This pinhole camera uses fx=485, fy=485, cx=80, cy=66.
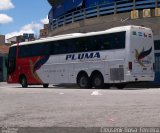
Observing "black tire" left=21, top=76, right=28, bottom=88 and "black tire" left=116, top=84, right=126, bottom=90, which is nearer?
"black tire" left=116, top=84, right=126, bottom=90

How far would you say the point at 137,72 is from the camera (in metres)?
25.6

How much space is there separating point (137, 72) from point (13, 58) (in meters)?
11.6

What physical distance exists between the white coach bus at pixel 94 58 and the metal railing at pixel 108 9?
6005 mm

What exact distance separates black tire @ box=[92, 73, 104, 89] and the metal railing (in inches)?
300

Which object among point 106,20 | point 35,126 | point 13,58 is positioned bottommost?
point 35,126

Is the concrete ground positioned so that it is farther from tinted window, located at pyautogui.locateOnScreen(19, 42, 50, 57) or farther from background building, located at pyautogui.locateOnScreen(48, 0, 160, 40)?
background building, located at pyautogui.locateOnScreen(48, 0, 160, 40)

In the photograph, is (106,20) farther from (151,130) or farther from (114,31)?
(151,130)

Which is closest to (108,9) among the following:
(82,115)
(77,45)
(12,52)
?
(77,45)

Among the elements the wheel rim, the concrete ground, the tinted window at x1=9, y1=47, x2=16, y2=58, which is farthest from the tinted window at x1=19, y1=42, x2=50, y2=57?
the concrete ground

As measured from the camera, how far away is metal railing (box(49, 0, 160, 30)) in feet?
107

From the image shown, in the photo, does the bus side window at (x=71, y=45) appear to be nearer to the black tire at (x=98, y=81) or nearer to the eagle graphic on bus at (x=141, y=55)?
the black tire at (x=98, y=81)

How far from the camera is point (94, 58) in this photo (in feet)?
88.8

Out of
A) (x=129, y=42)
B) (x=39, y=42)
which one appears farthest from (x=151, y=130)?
(x=39, y=42)

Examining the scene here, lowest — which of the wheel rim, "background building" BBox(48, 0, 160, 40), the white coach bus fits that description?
the wheel rim
